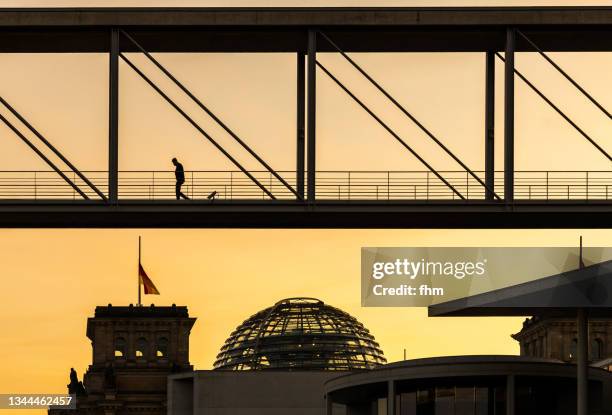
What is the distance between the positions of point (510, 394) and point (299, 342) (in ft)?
344

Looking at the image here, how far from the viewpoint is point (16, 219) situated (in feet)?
159

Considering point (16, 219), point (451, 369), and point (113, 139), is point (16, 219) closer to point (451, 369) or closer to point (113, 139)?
point (113, 139)

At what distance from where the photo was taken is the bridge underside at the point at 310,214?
4762cm

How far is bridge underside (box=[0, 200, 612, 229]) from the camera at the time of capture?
47.6m

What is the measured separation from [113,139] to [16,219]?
3.87 metres

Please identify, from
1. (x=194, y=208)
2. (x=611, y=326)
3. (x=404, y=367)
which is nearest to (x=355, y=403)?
(x=404, y=367)

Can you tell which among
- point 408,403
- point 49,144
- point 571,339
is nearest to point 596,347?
point 571,339

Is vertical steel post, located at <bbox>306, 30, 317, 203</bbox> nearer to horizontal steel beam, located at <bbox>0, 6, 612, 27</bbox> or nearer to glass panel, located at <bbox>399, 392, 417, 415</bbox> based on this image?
horizontal steel beam, located at <bbox>0, 6, 612, 27</bbox>

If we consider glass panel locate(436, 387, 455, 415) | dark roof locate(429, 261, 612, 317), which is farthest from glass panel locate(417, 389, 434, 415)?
dark roof locate(429, 261, 612, 317)

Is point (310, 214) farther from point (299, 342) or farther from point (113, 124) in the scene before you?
point (299, 342)

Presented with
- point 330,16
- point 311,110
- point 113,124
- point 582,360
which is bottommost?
point 582,360

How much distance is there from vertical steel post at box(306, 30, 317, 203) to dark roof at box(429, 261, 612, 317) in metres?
18.8

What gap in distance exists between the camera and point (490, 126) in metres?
48.5

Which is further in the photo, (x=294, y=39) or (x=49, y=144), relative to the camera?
(x=294, y=39)
